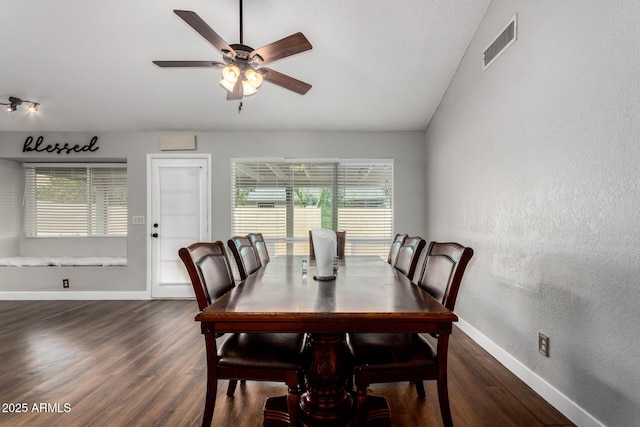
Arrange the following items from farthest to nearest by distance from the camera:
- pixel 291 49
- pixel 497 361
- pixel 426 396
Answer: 1. pixel 497 361
2. pixel 291 49
3. pixel 426 396

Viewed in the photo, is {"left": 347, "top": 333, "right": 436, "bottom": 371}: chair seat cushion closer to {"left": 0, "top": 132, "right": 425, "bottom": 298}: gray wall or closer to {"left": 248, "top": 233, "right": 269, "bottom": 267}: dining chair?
{"left": 248, "top": 233, "right": 269, "bottom": 267}: dining chair

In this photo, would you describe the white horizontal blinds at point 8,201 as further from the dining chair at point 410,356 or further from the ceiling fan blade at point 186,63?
the dining chair at point 410,356

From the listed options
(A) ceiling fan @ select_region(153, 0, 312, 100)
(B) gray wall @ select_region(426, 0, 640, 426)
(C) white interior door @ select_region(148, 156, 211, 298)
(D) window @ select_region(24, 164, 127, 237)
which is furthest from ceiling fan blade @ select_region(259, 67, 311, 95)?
(D) window @ select_region(24, 164, 127, 237)

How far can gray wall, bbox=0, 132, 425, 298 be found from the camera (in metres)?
4.45

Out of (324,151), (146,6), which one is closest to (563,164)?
(324,151)

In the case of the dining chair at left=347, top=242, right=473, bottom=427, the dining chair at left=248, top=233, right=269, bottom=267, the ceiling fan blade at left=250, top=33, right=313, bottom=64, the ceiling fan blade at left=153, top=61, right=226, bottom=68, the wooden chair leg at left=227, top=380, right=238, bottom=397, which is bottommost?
the wooden chair leg at left=227, top=380, right=238, bottom=397

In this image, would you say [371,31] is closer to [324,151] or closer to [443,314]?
[324,151]

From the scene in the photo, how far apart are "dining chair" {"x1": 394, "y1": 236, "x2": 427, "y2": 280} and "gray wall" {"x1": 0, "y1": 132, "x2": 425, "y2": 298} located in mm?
1922

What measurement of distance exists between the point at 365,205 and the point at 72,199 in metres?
4.43

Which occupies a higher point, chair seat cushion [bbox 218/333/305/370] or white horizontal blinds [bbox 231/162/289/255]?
white horizontal blinds [bbox 231/162/289/255]

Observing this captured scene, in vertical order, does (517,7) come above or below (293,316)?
above

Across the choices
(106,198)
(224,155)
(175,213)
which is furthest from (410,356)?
(106,198)

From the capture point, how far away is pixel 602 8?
5.22ft

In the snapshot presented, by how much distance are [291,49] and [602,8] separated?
1.66 meters
